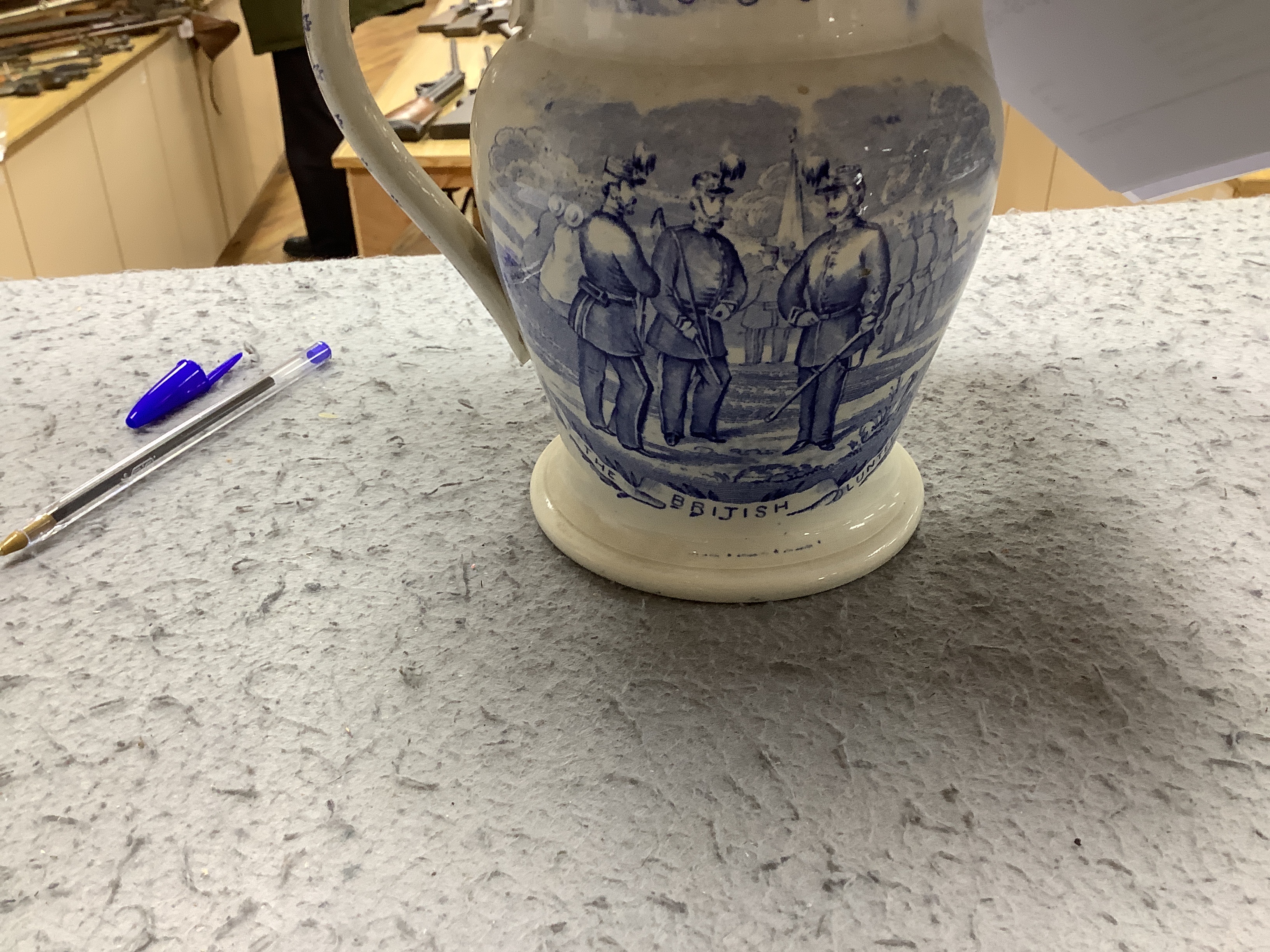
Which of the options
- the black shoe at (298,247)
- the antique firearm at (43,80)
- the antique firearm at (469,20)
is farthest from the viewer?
the black shoe at (298,247)

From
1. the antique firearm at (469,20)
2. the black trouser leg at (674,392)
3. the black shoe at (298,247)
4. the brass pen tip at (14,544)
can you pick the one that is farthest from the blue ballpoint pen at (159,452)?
the black shoe at (298,247)

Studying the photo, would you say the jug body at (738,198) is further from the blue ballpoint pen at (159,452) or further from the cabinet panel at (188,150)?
the cabinet panel at (188,150)

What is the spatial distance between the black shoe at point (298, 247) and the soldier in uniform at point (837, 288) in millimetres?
1689

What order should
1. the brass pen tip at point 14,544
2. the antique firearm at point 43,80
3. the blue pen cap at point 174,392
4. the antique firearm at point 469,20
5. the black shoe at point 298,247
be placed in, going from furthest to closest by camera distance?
the black shoe at point 298,247 → the antique firearm at point 469,20 → the antique firearm at point 43,80 → the blue pen cap at point 174,392 → the brass pen tip at point 14,544

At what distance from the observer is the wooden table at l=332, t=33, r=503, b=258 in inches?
48.4

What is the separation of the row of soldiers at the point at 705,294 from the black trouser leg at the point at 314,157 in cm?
125

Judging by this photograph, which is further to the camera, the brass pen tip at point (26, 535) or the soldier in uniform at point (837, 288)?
the brass pen tip at point (26, 535)

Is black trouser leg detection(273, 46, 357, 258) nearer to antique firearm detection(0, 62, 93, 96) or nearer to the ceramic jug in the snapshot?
antique firearm detection(0, 62, 93, 96)

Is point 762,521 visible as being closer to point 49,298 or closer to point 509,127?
point 509,127

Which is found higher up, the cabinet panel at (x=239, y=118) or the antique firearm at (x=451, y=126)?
the antique firearm at (x=451, y=126)

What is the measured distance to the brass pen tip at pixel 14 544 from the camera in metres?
0.51

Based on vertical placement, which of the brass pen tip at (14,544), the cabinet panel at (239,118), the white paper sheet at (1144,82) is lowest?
the cabinet panel at (239,118)

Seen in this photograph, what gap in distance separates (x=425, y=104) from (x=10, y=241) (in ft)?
1.85

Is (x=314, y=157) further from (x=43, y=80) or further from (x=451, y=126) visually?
(x=451, y=126)
